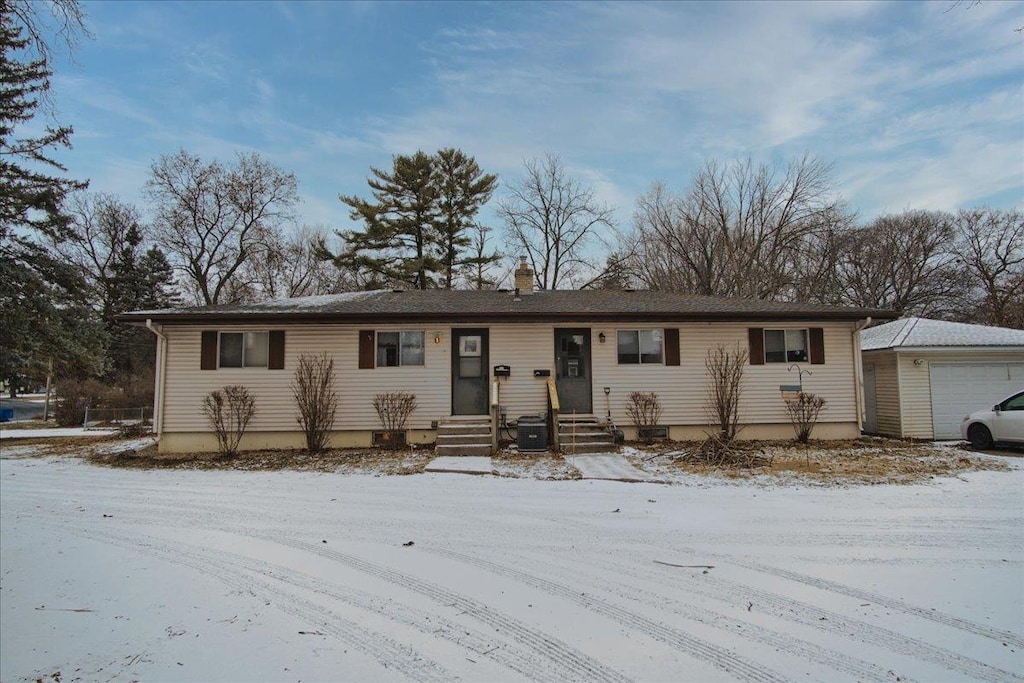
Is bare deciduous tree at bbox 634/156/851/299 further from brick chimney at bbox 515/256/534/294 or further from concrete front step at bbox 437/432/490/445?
concrete front step at bbox 437/432/490/445

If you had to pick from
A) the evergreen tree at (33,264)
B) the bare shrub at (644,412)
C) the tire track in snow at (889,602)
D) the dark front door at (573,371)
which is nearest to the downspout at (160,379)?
the evergreen tree at (33,264)

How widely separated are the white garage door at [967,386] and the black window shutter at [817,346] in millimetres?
2749

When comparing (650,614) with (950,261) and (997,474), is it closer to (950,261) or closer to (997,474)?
(997,474)

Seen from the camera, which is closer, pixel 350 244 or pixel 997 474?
pixel 997 474

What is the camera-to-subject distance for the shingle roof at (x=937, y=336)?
38.0 feet

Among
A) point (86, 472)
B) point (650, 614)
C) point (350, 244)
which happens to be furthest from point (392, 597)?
point (350, 244)

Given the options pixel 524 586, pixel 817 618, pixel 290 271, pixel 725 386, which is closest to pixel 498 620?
pixel 524 586

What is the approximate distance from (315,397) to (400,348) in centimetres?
204

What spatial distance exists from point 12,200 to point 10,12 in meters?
12.3

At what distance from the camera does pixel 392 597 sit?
153 inches

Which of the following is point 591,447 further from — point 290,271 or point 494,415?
point 290,271

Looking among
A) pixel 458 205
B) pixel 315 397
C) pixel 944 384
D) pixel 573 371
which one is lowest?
pixel 315 397

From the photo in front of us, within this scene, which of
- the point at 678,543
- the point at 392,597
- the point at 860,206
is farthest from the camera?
the point at 860,206

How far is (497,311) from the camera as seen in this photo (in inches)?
430
